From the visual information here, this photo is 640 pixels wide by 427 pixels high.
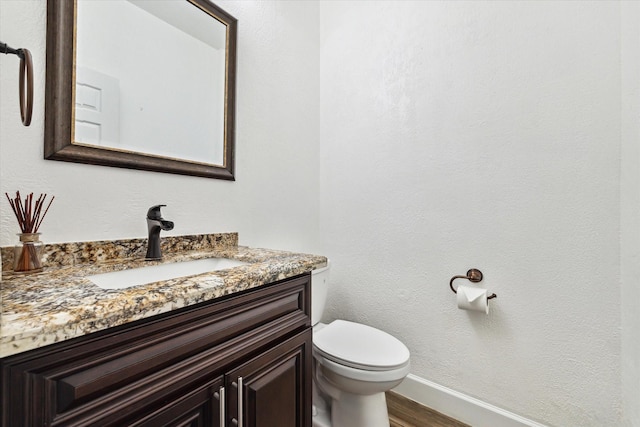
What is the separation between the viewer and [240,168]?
143 centimetres

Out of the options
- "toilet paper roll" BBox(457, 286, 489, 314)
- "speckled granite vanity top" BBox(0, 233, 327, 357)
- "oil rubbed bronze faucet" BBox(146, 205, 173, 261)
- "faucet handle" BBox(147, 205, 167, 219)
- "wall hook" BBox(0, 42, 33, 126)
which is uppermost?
"wall hook" BBox(0, 42, 33, 126)

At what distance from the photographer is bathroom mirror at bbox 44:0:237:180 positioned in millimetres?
889

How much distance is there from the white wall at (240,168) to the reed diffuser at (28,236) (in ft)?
0.14

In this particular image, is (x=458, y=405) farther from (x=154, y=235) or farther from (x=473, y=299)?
(x=154, y=235)

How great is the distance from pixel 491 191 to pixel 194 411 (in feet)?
4.60

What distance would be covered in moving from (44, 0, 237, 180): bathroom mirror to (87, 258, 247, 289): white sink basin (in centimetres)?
39

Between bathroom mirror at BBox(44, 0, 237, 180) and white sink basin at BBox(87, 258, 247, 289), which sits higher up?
bathroom mirror at BBox(44, 0, 237, 180)

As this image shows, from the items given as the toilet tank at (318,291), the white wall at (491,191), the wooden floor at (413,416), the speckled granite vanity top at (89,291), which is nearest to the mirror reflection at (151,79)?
the speckled granite vanity top at (89,291)

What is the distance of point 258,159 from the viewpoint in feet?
4.99

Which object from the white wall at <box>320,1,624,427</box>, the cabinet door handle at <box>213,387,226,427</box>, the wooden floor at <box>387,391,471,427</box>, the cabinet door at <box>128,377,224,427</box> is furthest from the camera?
the wooden floor at <box>387,391,471,427</box>

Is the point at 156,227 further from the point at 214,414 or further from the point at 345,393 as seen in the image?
the point at 345,393

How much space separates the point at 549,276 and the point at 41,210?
1858mm

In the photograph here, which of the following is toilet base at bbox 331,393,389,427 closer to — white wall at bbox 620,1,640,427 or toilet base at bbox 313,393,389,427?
toilet base at bbox 313,393,389,427

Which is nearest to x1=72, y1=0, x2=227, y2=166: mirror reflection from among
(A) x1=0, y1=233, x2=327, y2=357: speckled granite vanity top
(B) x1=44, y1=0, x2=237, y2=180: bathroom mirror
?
(B) x1=44, y1=0, x2=237, y2=180: bathroom mirror
